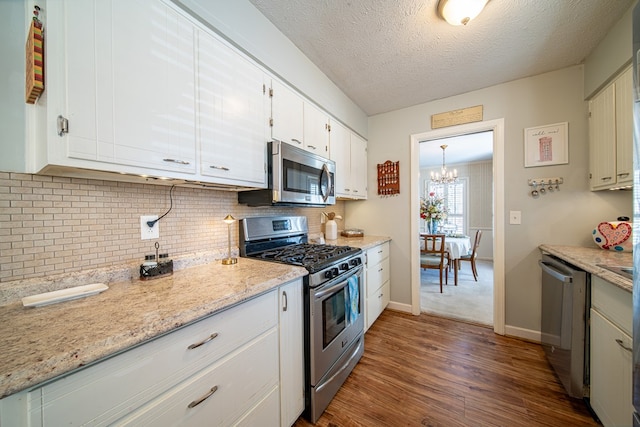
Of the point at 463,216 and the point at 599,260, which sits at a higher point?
the point at 463,216

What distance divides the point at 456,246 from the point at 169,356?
424 cm

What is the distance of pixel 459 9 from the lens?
140 cm

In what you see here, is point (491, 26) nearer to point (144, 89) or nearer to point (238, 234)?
point (144, 89)

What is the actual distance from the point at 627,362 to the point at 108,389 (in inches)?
83.3

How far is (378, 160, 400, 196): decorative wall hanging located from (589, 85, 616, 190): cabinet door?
1.64 m

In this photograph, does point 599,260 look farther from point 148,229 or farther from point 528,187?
point 148,229

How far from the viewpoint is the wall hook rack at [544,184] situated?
6.95 feet

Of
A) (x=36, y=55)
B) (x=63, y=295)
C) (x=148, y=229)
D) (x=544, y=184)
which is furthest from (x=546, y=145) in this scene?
(x=63, y=295)

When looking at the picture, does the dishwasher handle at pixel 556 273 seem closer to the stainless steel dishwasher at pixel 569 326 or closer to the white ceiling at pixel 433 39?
the stainless steel dishwasher at pixel 569 326

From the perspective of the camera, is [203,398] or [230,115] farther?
[230,115]

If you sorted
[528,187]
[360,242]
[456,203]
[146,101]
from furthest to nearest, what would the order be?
1. [456,203]
2. [360,242]
3. [528,187]
4. [146,101]

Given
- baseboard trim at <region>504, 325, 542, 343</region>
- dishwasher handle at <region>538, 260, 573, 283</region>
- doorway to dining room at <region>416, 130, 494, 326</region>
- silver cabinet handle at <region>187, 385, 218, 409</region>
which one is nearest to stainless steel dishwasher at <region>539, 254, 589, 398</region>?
dishwasher handle at <region>538, 260, 573, 283</region>

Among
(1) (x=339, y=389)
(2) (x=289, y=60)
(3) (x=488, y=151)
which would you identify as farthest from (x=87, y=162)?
(3) (x=488, y=151)

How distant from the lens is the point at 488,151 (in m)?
4.94
